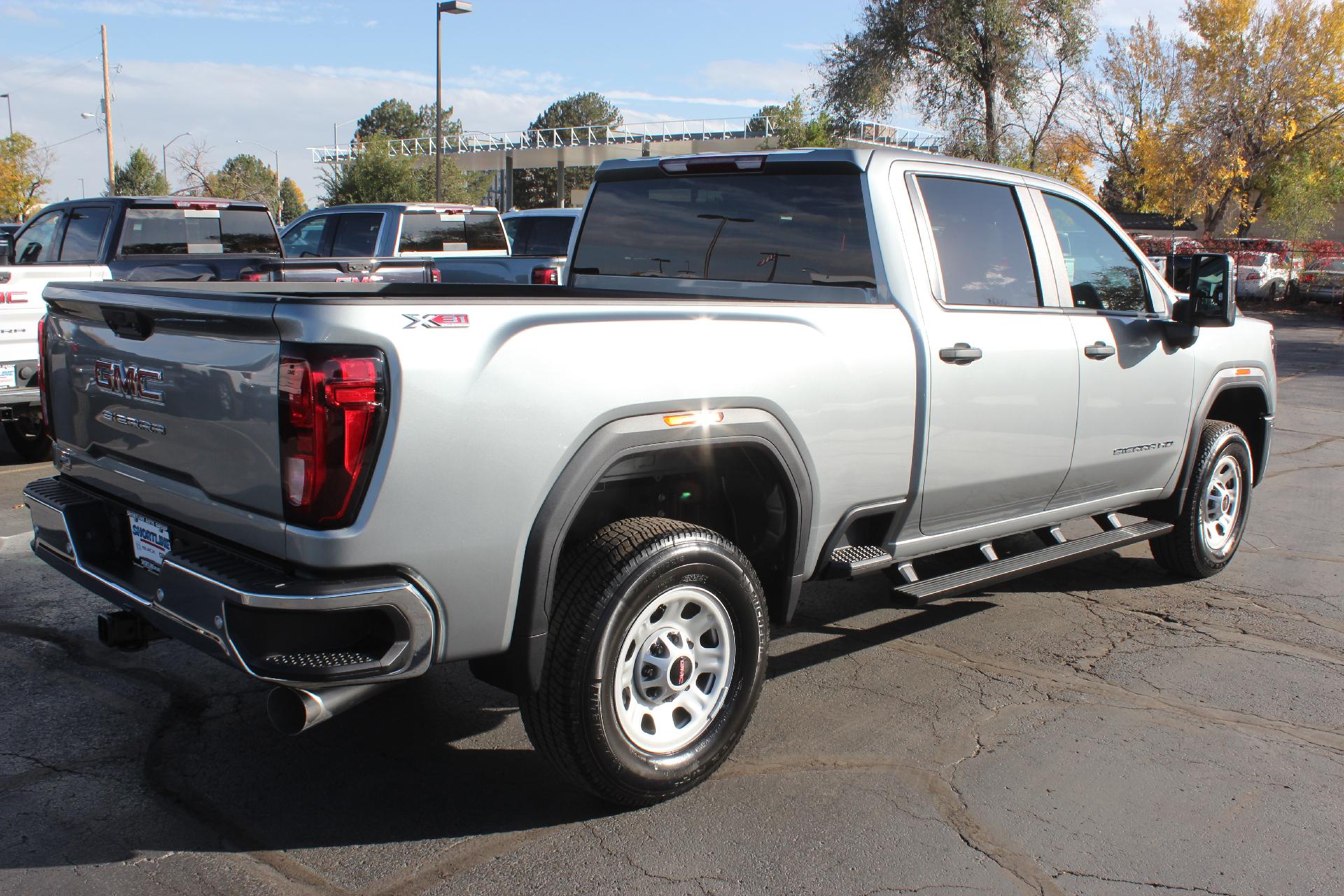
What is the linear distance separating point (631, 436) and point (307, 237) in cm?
1265

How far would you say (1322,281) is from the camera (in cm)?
2972

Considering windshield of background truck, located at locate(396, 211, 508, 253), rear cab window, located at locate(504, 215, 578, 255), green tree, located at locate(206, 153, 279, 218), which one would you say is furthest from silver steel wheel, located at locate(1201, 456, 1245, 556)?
green tree, located at locate(206, 153, 279, 218)

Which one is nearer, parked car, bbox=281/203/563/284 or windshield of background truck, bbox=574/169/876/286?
windshield of background truck, bbox=574/169/876/286

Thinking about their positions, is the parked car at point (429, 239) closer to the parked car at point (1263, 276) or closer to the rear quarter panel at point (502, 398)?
the rear quarter panel at point (502, 398)

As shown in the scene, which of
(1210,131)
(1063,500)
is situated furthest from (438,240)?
(1210,131)

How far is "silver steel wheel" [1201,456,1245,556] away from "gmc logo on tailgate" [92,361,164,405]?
5.18 meters

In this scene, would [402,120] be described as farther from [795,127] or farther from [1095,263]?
[1095,263]

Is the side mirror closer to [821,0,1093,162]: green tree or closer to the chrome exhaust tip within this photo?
the chrome exhaust tip

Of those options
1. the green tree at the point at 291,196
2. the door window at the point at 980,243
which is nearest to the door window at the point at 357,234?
the door window at the point at 980,243

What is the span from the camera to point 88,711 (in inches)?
161

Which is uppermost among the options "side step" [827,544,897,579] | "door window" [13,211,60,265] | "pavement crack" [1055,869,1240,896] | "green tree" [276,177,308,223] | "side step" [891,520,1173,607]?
"green tree" [276,177,308,223]

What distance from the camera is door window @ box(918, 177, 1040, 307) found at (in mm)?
4516

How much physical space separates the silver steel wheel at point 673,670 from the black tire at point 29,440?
6.93 meters

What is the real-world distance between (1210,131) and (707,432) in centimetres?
3804
